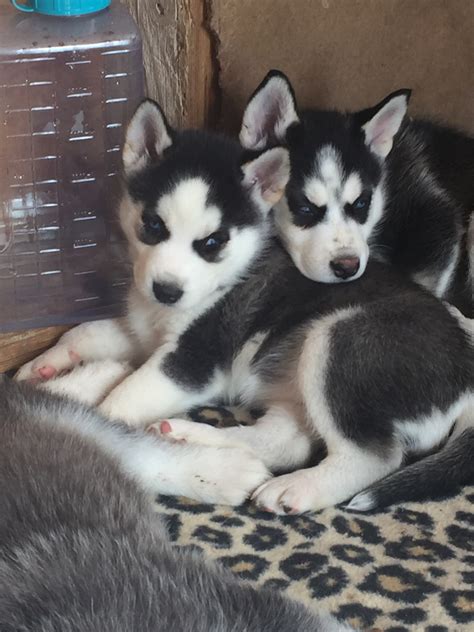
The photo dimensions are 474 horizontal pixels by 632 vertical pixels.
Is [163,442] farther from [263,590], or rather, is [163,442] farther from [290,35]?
[290,35]

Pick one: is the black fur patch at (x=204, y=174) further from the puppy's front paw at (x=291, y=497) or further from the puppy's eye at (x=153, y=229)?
the puppy's front paw at (x=291, y=497)

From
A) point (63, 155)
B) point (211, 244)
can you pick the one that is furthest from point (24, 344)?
point (211, 244)

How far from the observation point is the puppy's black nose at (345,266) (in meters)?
3.11

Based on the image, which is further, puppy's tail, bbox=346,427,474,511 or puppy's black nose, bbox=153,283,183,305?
puppy's black nose, bbox=153,283,183,305

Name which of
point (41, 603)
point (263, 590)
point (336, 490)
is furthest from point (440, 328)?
point (41, 603)

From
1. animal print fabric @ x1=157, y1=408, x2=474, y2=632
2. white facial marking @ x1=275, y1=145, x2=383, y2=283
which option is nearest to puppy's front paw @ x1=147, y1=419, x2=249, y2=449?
animal print fabric @ x1=157, y1=408, x2=474, y2=632

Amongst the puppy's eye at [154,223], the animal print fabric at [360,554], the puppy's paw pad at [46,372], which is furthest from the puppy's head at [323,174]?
the puppy's paw pad at [46,372]

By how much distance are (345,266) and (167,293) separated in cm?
58

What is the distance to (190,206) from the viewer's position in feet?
9.80

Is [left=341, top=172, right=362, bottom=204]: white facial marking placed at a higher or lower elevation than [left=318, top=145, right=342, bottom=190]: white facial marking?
lower

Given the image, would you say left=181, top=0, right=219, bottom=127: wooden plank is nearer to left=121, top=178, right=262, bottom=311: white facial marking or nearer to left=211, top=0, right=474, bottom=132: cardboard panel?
left=211, top=0, right=474, bottom=132: cardboard panel

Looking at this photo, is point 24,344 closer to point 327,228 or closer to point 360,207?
point 327,228

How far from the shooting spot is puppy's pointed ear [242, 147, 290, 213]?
3.05m

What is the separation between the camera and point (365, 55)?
12.6 feet
